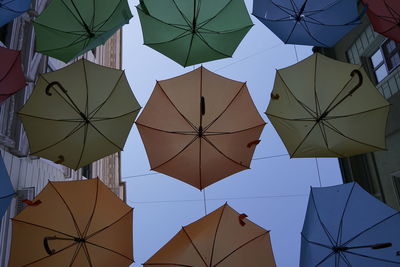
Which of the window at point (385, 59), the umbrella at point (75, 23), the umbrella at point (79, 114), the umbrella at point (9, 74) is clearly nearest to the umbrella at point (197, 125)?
the umbrella at point (79, 114)

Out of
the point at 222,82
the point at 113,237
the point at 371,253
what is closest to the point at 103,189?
the point at 113,237

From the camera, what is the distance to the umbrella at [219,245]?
634 centimetres

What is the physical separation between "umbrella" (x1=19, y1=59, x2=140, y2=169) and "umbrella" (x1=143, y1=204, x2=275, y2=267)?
2212 millimetres

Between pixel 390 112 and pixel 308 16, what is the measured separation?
3065mm

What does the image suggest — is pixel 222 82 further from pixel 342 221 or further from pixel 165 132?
pixel 342 221

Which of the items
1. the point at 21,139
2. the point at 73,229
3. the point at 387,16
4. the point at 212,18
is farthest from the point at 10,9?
the point at 387,16

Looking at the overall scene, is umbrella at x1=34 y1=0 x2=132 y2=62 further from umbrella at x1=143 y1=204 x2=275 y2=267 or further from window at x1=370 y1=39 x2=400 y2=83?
window at x1=370 y1=39 x2=400 y2=83

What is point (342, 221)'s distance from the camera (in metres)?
6.48

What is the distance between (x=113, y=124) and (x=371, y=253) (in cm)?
514

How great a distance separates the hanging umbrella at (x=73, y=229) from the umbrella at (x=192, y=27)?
317 centimetres

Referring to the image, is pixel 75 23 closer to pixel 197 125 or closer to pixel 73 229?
pixel 197 125

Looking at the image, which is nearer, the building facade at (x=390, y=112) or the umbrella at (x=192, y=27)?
the umbrella at (x=192, y=27)

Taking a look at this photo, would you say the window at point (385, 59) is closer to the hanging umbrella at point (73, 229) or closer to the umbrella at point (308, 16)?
the umbrella at point (308, 16)

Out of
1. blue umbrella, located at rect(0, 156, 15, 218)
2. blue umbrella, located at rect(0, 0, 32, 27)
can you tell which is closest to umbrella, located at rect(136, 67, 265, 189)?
blue umbrella, located at rect(0, 156, 15, 218)
